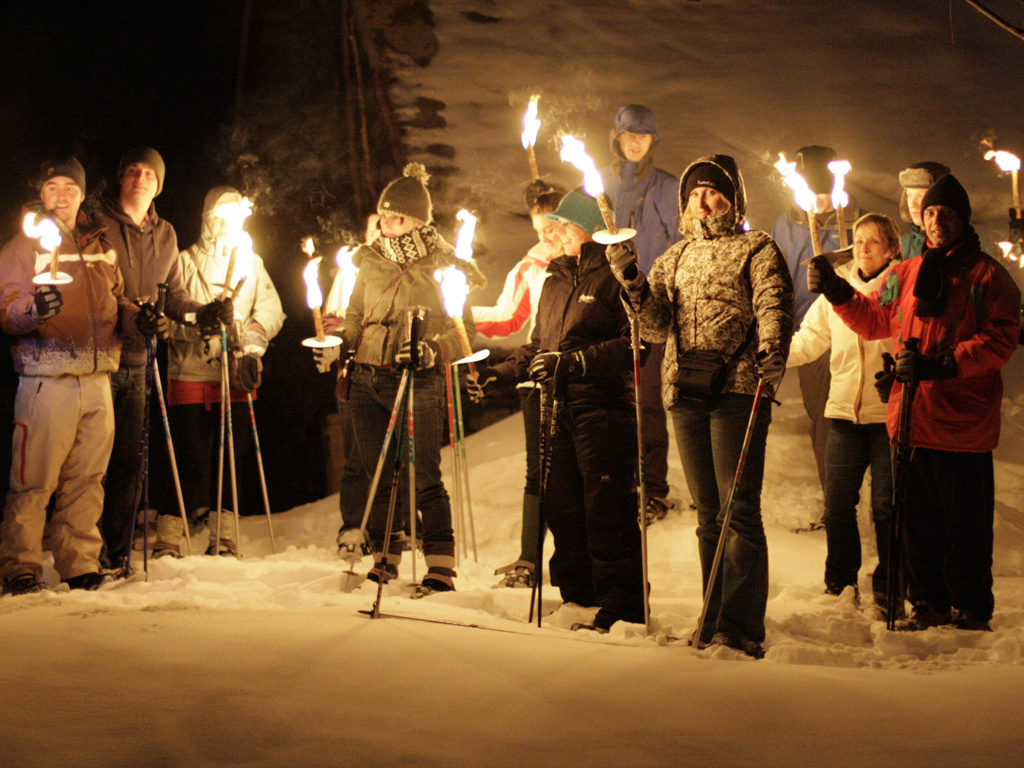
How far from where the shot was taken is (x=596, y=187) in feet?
12.3

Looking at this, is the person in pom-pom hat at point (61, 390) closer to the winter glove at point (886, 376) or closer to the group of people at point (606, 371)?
the group of people at point (606, 371)

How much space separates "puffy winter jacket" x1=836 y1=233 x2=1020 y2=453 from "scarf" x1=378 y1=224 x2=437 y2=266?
8.87ft

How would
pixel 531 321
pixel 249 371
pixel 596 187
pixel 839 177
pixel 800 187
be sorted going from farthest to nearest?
pixel 249 371, pixel 531 321, pixel 839 177, pixel 800 187, pixel 596 187

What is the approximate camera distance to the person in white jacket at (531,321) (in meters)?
5.15

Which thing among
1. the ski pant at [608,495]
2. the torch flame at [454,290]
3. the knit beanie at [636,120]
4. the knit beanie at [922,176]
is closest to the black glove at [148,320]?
the torch flame at [454,290]

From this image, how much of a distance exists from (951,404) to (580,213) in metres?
2.04

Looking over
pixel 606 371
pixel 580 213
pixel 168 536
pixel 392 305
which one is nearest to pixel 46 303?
pixel 168 536

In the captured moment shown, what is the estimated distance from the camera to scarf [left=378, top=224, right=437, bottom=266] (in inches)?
204

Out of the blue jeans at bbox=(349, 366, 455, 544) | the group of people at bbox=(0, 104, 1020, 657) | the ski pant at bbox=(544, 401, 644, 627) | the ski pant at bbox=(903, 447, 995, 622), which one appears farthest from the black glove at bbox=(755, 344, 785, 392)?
the blue jeans at bbox=(349, 366, 455, 544)

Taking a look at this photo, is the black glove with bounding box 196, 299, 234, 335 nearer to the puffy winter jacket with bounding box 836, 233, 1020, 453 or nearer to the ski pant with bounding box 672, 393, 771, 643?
the ski pant with bounding box 672, 393, 771, 643

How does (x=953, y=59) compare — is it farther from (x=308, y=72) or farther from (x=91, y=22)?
(x=91, y=22)

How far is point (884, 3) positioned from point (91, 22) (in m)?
8.39

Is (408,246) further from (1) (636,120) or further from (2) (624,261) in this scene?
(1) (636,120)

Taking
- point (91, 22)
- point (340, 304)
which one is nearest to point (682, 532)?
point (340, 304)
